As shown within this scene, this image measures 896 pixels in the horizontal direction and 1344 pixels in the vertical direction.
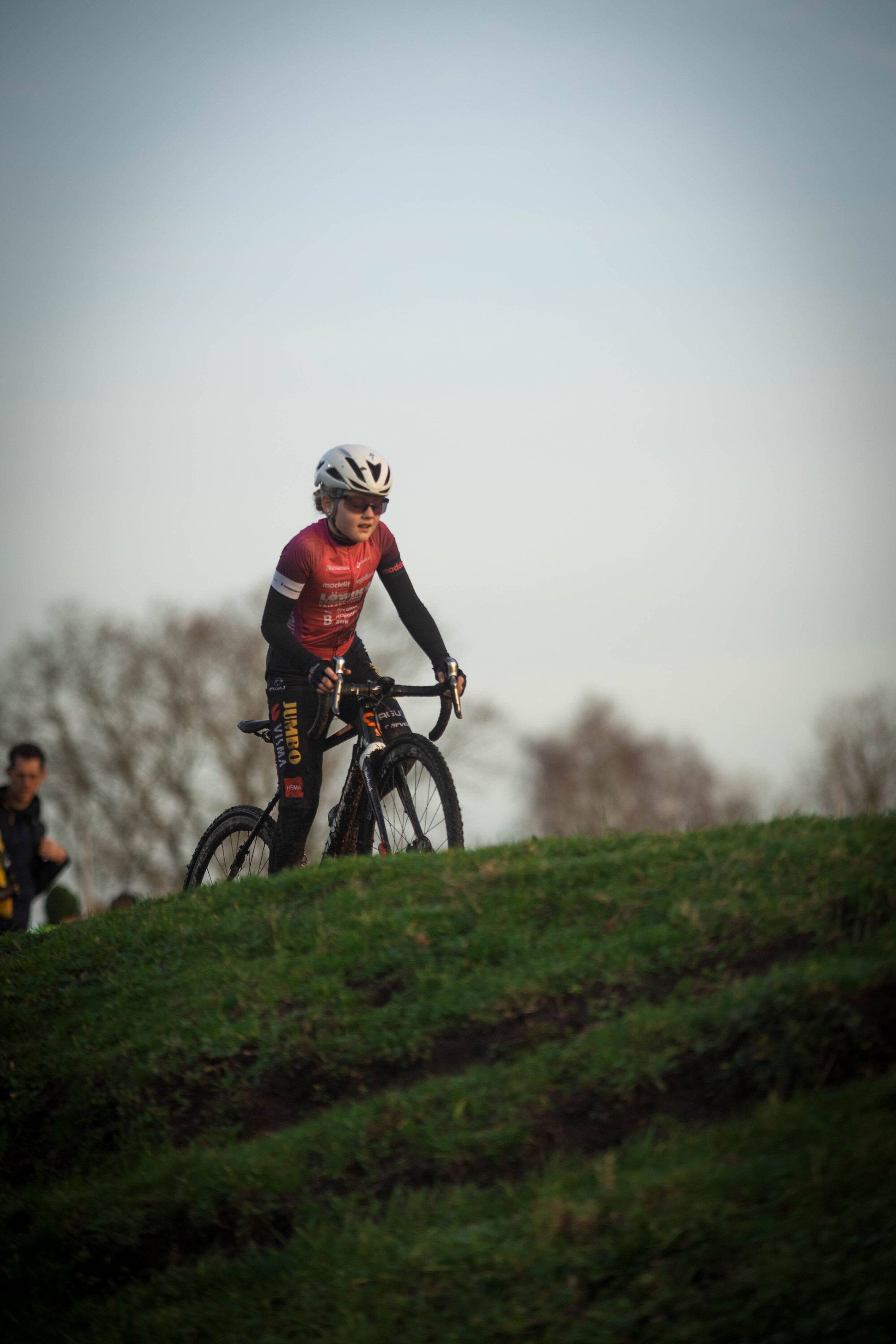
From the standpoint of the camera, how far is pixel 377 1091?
4.63m

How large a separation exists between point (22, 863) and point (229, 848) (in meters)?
2.41

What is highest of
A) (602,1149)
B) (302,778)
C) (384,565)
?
(384,565)

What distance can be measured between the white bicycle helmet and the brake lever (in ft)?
4.03

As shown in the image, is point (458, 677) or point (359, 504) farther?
point (359, 504)

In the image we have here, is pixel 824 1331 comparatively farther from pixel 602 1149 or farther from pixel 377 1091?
pixel 377 1091

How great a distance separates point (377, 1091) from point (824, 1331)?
82.8 inches

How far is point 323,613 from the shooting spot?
8.43 meters

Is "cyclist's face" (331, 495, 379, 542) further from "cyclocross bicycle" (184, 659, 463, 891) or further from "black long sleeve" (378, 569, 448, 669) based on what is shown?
"cyclocross bicycle" (184, 659, 463, 891)

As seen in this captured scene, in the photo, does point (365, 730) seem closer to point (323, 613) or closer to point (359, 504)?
point (323, 613)

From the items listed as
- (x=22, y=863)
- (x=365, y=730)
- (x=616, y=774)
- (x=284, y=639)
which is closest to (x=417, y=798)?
(x=365, y=730)

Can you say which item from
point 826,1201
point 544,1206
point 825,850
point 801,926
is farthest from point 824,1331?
point 825,850

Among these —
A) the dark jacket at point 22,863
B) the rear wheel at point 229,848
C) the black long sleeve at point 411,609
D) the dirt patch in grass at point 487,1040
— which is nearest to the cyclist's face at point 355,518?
the black long sleeve at point 411,609

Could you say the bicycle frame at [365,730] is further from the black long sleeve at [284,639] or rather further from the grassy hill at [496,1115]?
the grassy hill at [496,1115]

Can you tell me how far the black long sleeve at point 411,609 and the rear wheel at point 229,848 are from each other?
1.80m
